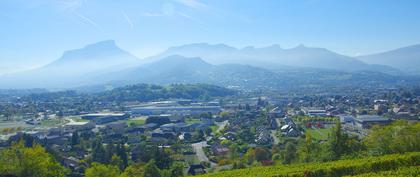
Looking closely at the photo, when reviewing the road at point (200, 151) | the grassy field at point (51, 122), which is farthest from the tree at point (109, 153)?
the grassy field at point (51, 122)

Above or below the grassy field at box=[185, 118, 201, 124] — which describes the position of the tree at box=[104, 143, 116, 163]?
above

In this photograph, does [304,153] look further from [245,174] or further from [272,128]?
[272,128]

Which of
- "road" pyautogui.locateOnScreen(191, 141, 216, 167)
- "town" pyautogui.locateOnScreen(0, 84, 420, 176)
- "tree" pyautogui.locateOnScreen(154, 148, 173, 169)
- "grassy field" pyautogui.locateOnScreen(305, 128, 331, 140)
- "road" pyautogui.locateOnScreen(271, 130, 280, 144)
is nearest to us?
"tree" pyautogui.locateOnScreen(154, 148, 173, 169)

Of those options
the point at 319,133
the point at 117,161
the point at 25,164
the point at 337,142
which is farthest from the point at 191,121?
the point at 25,164

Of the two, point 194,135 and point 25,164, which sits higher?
point 25,164

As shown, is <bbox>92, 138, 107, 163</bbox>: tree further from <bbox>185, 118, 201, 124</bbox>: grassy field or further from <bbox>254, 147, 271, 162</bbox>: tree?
<bbox>185, 118, 201, 124</bbox>: grassy field

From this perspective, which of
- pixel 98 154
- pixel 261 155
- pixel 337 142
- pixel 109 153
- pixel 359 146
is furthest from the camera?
pixel 98 154

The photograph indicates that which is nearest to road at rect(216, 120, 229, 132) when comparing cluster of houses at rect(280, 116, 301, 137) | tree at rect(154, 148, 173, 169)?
cluster of houses at rect(280, 116, 301, 137)

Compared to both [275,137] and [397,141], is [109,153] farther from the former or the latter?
[397,141]
